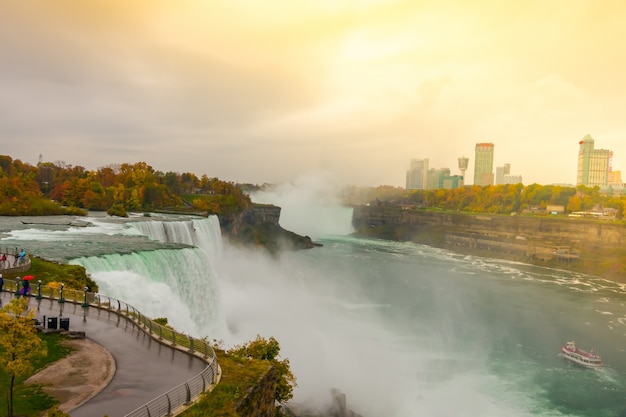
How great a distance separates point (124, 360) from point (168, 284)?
1561 centimetres

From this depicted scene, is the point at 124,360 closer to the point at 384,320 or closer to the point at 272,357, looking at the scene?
the point at 272,357

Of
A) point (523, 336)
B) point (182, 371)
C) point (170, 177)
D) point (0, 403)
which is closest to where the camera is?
point (0, 403)

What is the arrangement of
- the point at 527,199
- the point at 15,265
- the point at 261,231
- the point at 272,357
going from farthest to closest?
the point at 527,199
the point at 261,231
the point at 15,265
the point at 272,357

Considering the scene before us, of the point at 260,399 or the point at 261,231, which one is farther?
the point at 261,231

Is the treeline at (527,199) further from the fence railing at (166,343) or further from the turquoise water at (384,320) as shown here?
the fence railing at (166,343)

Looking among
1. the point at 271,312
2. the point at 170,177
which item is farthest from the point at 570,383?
the point at 170,177

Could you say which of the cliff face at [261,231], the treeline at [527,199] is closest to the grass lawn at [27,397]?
the cliff face at [261,231]

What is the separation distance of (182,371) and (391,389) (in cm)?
1943

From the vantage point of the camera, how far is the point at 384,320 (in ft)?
150

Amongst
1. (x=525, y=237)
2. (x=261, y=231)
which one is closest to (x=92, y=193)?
(x=261, y=231)

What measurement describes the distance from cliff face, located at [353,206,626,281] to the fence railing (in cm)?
8584

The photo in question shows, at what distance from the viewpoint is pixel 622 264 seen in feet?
275

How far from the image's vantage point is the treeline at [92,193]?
6544 cm

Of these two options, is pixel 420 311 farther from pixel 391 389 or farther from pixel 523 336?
pixel 391 389
